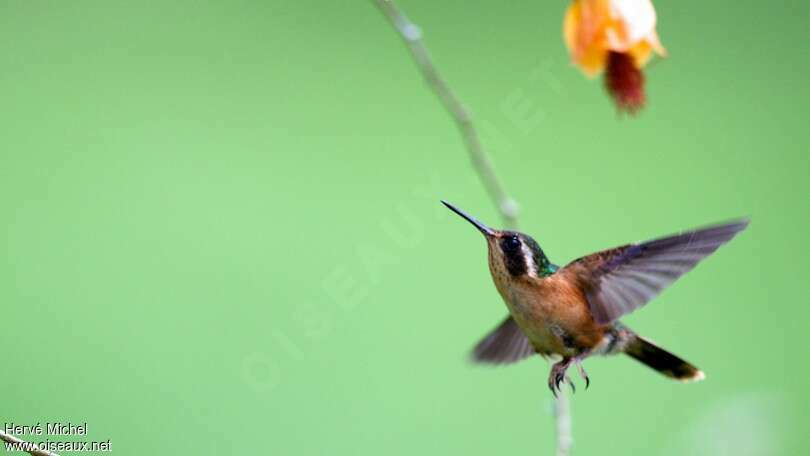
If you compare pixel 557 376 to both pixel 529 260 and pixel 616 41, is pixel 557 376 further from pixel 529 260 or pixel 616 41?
pixel 616 41

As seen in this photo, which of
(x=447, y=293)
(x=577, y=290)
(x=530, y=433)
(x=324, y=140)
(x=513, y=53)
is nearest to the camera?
(x=577, y=290)

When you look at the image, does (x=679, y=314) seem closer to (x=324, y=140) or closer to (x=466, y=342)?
(x=466, y=342)

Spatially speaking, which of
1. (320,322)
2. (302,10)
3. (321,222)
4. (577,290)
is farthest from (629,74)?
(302,10)

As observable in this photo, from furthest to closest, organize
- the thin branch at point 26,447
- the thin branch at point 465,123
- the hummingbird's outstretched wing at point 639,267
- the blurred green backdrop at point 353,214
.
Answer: the blurred green backdrop at point 353,214
the thin branch at point 465,123
the hummingbird's outstretched wing at point 639,267
the thin branch at point 26,447

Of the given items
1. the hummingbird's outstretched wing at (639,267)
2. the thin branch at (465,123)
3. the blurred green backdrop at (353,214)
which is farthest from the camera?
the blurred green backdrop at (353,214)

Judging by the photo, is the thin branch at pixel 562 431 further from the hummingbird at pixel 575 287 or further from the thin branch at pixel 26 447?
the thin branch at pixel 26 447

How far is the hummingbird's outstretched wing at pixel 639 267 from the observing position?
41.0 inches

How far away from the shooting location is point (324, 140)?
212 cm

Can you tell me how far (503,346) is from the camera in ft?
4.49

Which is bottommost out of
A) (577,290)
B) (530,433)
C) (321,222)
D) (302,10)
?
(530,433)

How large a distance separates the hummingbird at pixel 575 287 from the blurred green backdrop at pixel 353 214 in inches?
12.2

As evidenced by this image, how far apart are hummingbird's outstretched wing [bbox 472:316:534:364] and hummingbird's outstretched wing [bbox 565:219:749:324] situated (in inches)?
7.4

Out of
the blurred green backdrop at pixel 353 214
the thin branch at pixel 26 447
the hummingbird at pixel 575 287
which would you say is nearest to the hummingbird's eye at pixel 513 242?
the hummingbird at pixel 575 287

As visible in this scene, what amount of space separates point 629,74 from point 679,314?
2.76ft
